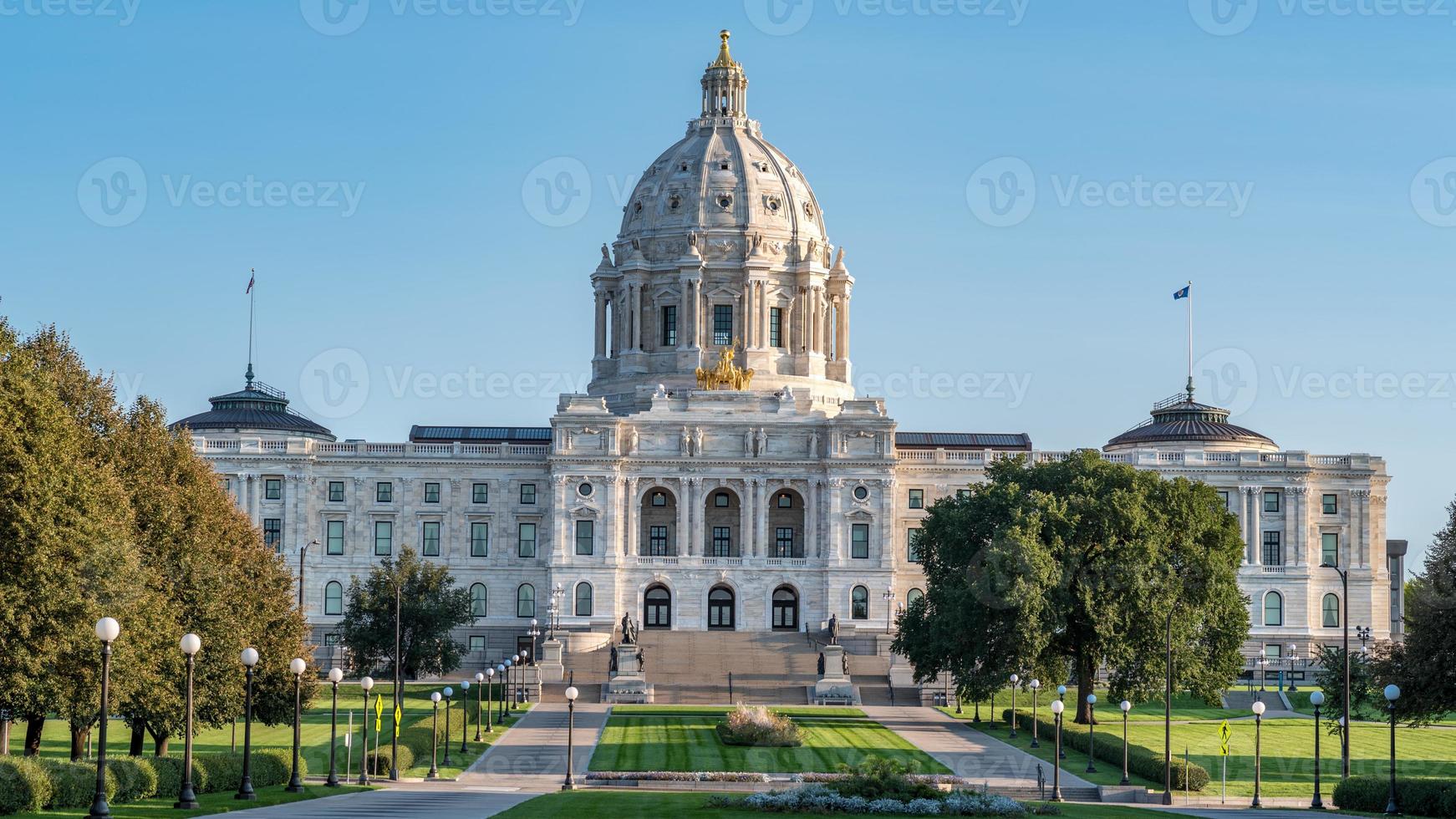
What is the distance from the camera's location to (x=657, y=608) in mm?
135875

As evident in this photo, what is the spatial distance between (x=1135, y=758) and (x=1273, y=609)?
227 ft

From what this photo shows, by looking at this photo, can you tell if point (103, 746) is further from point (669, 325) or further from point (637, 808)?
point (669, 325)

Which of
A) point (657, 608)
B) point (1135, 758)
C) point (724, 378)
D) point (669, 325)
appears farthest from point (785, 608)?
point (1135, 758)

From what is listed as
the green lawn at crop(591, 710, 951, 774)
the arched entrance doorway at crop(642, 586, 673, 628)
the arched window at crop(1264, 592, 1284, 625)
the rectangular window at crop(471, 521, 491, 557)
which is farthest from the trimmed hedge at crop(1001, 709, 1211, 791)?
the rectangular window at crop(471, 521, 491, 557)

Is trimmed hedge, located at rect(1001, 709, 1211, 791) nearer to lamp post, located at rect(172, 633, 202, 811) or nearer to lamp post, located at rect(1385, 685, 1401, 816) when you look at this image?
lamp post, located at rect(1385, 685, 1401, 816)

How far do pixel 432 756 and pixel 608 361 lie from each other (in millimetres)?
79335

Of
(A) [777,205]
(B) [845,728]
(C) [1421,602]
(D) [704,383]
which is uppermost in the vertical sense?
(A) [777,205]

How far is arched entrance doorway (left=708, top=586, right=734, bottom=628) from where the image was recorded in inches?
5320

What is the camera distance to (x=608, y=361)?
150m

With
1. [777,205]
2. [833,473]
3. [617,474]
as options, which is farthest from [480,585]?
[777,205]

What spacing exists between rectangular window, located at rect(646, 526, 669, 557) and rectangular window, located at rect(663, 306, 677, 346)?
15516 millimetres

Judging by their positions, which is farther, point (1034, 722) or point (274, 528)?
point (274, 528)

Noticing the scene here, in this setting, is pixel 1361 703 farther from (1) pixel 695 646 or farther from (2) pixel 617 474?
(2) pixel 617 474

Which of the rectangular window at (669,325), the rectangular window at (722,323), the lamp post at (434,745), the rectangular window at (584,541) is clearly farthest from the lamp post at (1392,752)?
the rectangular window at (669,325)
